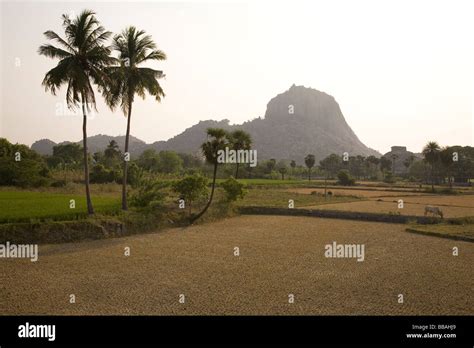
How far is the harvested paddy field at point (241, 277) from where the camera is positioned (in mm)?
10750

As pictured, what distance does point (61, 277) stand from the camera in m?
13.5

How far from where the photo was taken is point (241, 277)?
1380 cm

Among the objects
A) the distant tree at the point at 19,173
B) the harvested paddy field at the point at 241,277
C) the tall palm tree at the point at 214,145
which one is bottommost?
the harvested paddy field at the point at 241,277

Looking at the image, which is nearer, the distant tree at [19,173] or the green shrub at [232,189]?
the green shrub at [232,189]

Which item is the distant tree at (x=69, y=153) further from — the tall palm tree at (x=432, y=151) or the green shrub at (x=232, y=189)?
the tall palm tree at (x=432, y=151)

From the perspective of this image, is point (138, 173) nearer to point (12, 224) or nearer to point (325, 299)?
point (12, 224)

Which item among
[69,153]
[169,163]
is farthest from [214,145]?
[69,153]

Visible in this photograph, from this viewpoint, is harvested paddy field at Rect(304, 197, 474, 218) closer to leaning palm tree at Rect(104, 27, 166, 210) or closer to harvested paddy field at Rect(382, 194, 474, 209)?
harvested paddy field at Rect(382, 194, 474, 209)

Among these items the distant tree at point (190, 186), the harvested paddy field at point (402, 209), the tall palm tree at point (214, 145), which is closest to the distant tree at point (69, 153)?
the distant tree at point (190, 186)

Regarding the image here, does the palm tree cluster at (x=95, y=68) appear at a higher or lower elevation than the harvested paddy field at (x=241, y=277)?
higher

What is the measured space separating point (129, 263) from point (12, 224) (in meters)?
7.82

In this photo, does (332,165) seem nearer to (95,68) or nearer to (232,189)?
(232,189)
